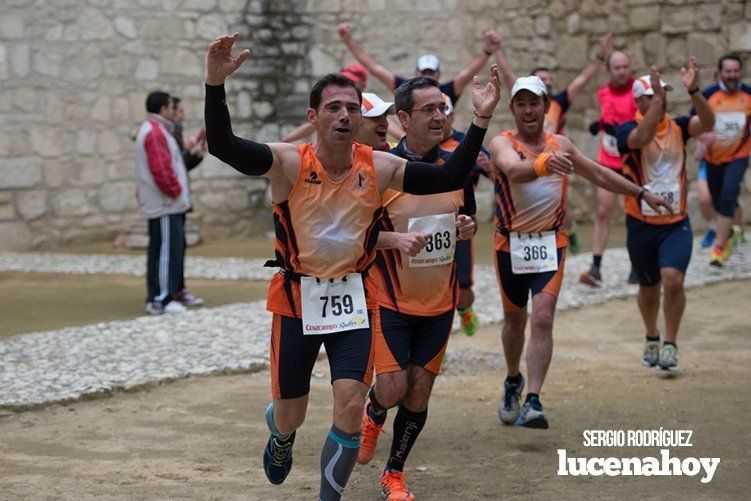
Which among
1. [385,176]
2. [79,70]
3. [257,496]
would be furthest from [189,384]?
[79,70]

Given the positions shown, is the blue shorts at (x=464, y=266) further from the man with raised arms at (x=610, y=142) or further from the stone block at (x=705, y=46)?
the stone block at (x=705, y=46)

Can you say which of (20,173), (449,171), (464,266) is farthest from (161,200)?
(449,171)

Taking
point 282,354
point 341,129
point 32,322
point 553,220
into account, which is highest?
point 341,129

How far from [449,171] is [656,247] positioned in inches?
131

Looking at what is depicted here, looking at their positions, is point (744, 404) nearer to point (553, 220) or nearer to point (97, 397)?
point (553, 220)

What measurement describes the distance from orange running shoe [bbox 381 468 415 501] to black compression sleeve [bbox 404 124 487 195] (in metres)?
1.31

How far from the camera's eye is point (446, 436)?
20.9 feet

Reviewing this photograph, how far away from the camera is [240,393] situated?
7.45 metres

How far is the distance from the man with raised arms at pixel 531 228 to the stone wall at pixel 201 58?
9.09m

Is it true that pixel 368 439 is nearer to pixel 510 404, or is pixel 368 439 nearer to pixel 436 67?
pixel 510 404

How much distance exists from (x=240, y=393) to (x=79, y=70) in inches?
327

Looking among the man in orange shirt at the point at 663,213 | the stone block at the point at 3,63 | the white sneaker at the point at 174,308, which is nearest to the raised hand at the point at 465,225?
the man in orange shirt at the point at 663,213

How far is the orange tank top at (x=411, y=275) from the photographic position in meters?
5.53

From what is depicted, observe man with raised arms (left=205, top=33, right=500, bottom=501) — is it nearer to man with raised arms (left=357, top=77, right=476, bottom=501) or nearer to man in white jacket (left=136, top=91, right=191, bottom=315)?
man with raised arms (left=357, top=77, right=476, bottom=501)
